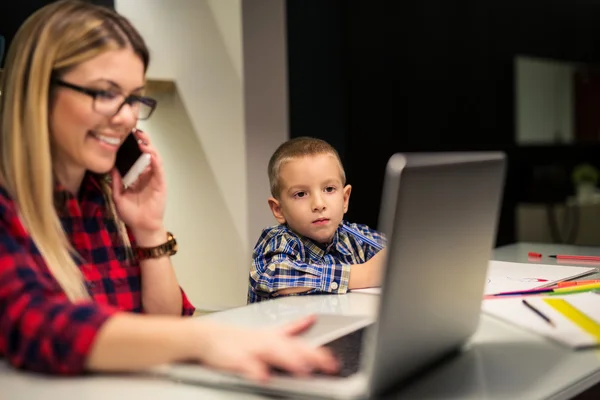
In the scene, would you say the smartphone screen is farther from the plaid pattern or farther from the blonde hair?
the plaid pattern

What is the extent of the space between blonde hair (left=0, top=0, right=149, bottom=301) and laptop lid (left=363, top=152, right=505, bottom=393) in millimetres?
482

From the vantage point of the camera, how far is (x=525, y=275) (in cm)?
173

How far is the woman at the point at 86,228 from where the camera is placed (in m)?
0.96

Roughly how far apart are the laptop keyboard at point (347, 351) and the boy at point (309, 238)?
44 centimetres

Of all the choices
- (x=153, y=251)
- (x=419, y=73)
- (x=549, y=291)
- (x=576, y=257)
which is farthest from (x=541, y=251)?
(x=419, y=73)

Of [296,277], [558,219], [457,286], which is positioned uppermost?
[457,286]

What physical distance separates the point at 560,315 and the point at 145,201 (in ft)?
2.41

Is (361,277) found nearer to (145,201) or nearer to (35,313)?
(145,201)

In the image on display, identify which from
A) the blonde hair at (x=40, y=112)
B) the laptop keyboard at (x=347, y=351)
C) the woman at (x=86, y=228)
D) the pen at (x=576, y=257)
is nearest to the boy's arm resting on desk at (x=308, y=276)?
the woman at (x=86, y=228)

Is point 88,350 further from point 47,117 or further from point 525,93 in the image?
point 525,93

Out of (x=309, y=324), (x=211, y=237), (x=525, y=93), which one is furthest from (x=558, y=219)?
(x=309, y=324)

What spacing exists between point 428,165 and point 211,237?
2.49 meters

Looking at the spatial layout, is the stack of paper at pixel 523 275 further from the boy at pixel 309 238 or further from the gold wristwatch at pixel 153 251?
the gold wristwatch at pixel 153 251

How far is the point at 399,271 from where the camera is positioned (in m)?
0.89
